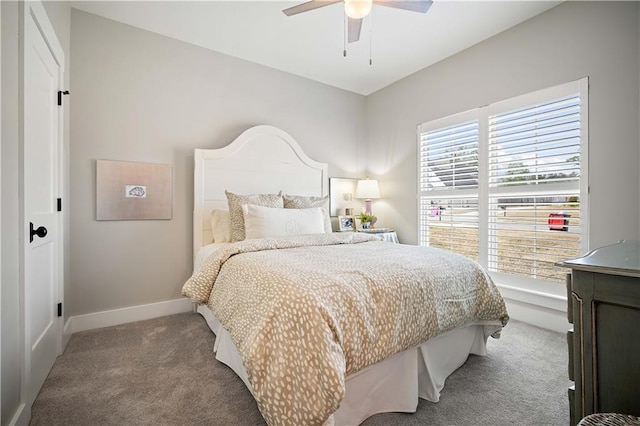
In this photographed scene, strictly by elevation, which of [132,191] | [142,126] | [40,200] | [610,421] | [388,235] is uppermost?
[142,126]

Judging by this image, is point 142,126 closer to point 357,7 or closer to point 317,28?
point 317,28

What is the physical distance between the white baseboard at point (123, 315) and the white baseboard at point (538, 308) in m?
3.19

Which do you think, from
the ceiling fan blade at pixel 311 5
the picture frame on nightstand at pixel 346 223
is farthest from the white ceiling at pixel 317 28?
the picture frame on nightstand at pixel 346 223

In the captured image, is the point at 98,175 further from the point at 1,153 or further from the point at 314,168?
the point at 314,168

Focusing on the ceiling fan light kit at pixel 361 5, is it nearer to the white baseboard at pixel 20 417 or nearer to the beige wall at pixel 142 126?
the beige wall at pixel 142 126

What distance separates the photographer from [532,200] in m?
2.67

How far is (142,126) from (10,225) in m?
1.80

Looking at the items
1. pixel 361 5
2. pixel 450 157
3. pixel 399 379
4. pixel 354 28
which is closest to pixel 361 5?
pixel 361 5

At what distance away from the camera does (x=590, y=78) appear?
7.66 feet

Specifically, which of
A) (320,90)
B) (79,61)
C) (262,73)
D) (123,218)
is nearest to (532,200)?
(320,90)

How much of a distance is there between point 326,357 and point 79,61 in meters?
3.13

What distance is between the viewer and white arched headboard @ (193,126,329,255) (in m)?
2.99

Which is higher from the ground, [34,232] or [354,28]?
[354,28]

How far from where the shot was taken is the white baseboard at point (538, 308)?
2449 mm
